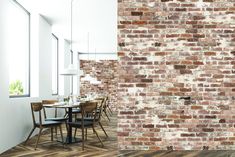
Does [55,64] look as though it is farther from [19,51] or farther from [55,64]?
[19,51]

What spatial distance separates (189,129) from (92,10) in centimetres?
346

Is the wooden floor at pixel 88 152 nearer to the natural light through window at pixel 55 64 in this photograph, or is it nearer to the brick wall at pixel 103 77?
the natural light through window at pixel 55 64

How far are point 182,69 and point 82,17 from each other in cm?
349

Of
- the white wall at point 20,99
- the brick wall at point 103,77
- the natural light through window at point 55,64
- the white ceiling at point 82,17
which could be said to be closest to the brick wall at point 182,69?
the white ceiling at point 82,17

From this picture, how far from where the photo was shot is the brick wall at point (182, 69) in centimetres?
443

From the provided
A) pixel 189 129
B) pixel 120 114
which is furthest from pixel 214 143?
pixel 120 114

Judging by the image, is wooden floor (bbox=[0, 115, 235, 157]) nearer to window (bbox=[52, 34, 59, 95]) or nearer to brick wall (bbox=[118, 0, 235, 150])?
brick wall (bbox=[118, 0, 235, 150])

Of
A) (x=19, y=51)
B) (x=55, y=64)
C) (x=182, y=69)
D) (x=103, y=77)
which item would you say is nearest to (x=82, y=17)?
(x=19, y=51)

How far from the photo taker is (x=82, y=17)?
7102 mm

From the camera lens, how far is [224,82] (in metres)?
4.44

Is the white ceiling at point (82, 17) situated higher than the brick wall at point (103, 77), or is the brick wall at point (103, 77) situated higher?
the white ceiling at point (82, 17)

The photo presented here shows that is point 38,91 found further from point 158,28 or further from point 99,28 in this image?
point 158,28

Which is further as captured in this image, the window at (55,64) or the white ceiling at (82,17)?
the window at (55,64)

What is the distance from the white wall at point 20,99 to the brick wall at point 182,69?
1.90 m
